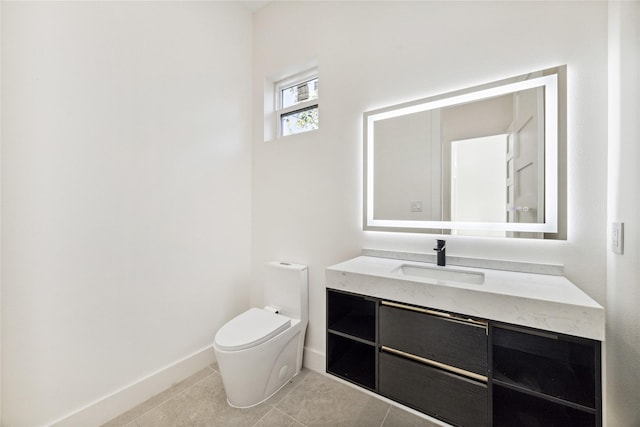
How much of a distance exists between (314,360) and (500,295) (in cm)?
145

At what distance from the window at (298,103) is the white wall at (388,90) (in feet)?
0.51

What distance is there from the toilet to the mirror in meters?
0.76

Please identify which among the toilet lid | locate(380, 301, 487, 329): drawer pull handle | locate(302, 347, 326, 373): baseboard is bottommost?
locate(302, 347, 326, 373): baseboard

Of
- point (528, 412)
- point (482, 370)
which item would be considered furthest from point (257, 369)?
point (528, 412)

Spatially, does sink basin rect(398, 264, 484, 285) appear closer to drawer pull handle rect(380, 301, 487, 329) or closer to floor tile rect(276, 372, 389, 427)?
drawer pull handle rect(380, 301, 487, 329)

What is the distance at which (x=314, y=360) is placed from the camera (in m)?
2.03

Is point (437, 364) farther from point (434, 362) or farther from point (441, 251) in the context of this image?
point (441, 251)

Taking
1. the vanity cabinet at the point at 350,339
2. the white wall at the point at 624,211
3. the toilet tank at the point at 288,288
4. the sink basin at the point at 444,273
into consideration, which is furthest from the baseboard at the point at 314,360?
the white wall at the point at 624,211

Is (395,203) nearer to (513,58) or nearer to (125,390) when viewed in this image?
(513,58)

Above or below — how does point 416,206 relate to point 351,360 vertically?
above

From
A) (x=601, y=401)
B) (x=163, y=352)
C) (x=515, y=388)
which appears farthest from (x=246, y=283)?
(x=601, y=401)

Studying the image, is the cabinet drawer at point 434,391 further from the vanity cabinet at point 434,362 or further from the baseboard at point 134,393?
the baseboard at point 134,393

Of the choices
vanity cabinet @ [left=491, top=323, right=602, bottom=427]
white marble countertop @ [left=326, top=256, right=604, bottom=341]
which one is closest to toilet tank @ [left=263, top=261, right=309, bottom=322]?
white marble countertop @ [left=326, top=256, right=604, bottom=341]

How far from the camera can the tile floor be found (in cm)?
153
